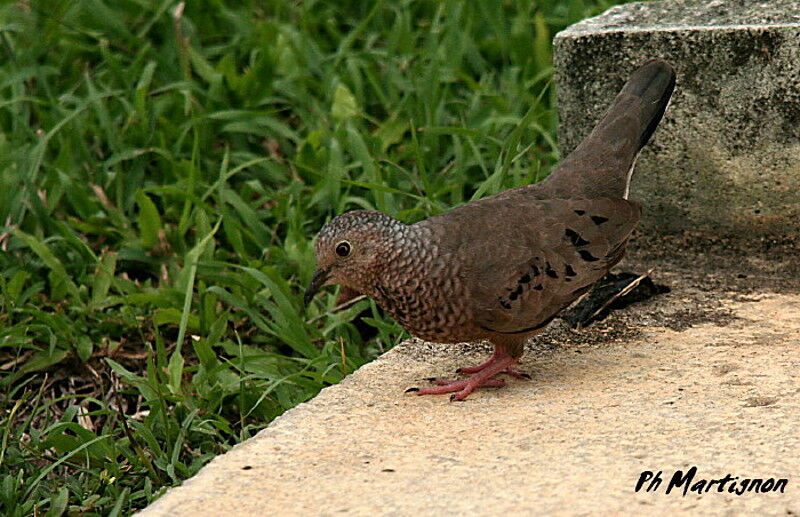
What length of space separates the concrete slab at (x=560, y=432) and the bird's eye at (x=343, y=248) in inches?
15.9

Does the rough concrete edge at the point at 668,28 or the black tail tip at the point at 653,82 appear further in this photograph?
the rough concrete edge at the point at 668,28

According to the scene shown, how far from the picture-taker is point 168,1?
651 cm

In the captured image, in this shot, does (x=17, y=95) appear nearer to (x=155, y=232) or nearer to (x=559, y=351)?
(x=155, y=232)

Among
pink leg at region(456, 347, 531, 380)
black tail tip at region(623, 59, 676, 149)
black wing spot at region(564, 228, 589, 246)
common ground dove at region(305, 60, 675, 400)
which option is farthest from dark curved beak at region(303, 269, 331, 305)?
black tail tip at region(623, 59, 676, 149)

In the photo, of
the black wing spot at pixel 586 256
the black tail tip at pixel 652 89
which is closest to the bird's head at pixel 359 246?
the black wing spot at pixel 586 256

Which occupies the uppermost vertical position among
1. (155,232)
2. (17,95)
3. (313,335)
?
(17,95)

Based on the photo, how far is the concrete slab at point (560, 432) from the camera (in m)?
2.84

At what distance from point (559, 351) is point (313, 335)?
3.47 ft

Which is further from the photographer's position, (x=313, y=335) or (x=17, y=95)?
(x=17, y=95)

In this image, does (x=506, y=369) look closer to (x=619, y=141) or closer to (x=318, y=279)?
(x=318, y=279)

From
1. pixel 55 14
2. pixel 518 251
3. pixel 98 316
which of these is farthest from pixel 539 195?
pixel 55 14

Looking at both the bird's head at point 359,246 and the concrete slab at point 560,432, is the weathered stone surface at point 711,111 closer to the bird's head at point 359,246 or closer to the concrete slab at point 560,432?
the concrete slab at point 560,432

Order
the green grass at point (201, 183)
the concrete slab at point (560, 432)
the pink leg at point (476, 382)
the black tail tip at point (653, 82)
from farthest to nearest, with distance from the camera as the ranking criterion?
the black tail tip at point (653, 82), the green grass at point (201, 183), the pink leg at point (476, 382), the concrete slab at point (560, 432)

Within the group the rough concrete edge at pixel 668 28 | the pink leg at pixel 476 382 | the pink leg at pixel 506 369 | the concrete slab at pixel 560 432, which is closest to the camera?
the concrete slab at pixel 560 432
